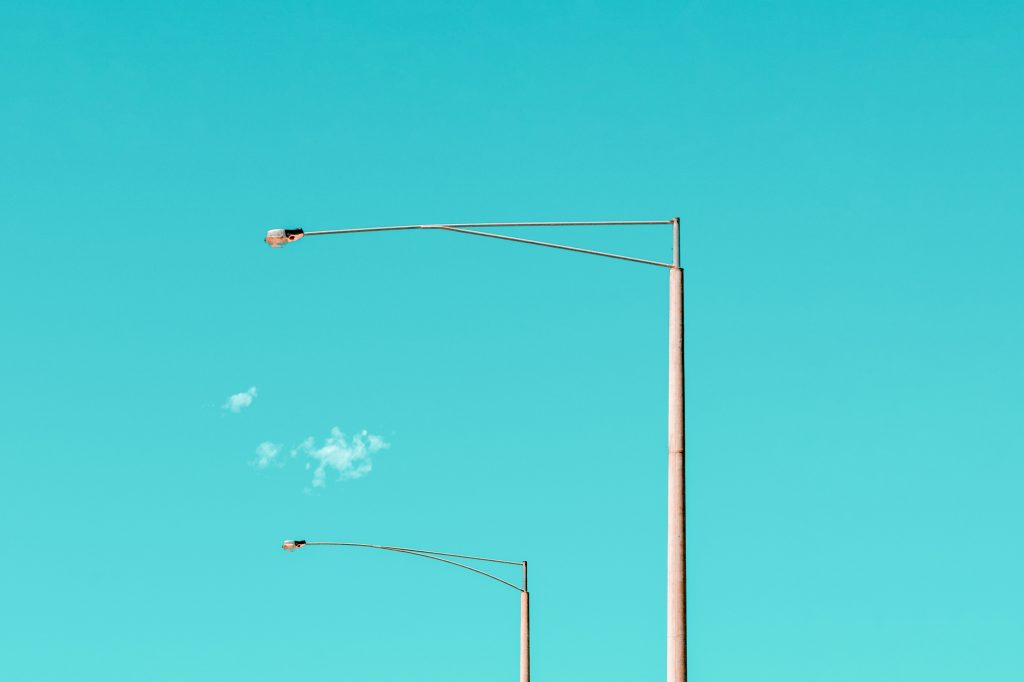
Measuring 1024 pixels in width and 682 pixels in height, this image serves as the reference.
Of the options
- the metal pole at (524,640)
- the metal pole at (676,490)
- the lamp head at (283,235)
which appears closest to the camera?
the metal pole at (676,490)

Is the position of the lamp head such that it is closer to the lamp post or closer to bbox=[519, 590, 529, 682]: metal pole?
the lamp post

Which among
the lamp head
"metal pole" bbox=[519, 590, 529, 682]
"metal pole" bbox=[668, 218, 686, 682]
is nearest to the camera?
"metal pole" bbox=[668, 218, 686, 682]

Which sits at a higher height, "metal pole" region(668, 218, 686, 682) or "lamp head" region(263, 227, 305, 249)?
"lamp head" region(263, 227, 305, 249)

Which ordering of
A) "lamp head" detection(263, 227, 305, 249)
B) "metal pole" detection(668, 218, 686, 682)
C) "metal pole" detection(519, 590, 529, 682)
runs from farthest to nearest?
"metal pole" detection(519, 590, 529, 682)
"lamp head" detection(263, 227, 305, 249)
"metal pole" detection(668, 218, 686, 682)

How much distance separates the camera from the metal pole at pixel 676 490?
42.0 feet

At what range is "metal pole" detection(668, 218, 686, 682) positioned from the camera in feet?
42.0

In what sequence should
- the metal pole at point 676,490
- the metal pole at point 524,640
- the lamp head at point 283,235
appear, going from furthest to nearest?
the metal pole at point 524,640
the lamp head at point 283,235
the metal pole at point 676,490

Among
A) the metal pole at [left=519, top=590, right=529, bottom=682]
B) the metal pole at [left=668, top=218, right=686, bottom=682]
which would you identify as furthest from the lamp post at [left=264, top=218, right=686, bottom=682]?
the metal pole at [left=519, top=590, right=529, bottom=682]

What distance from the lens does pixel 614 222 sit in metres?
15.9

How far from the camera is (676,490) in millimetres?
13391

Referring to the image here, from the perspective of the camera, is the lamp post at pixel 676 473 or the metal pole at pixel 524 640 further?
the metal pole at pixel 524 640

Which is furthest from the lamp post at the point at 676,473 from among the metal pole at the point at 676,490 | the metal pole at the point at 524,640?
the metal pole at the point at 524,640

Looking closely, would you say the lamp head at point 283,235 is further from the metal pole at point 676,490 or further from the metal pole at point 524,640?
the metal pole at point 524,640

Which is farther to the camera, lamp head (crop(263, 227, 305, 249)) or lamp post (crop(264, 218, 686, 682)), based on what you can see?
lamp head (crop(263, 227, 305, 249))
